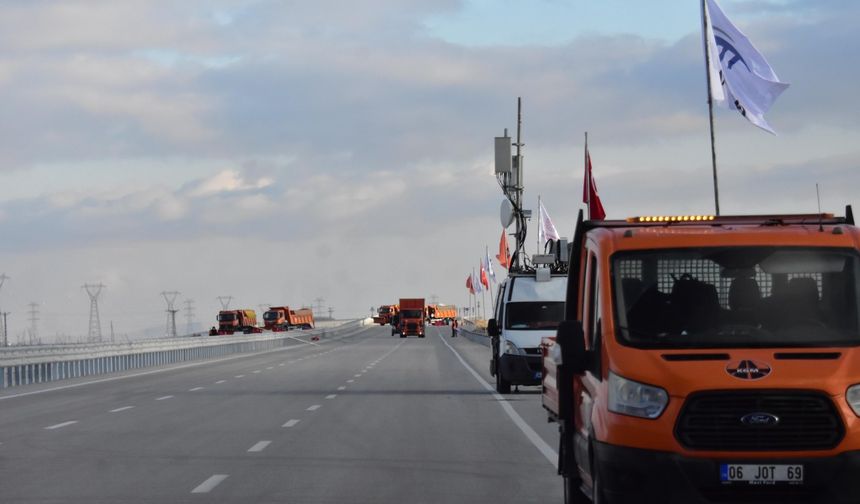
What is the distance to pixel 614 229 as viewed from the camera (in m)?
9.77

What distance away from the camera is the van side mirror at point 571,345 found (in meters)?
8.90

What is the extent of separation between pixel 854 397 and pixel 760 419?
1.82 ft

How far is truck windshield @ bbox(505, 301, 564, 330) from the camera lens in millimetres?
28172

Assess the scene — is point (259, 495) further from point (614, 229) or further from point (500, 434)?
point (500, 434)

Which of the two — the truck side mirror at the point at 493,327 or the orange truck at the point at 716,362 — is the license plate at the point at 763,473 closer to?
the orange truck at the point at 716,362

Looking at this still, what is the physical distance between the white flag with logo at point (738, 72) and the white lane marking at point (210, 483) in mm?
15263

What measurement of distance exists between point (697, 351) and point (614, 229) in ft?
4.62

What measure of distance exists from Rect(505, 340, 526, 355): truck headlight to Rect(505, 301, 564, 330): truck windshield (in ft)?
1.08

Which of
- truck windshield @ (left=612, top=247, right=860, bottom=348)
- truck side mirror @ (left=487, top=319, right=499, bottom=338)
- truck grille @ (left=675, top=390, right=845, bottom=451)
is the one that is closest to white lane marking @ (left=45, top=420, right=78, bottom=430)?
truck side mirror @ (left=487, top=319, right=499, bottom=338)

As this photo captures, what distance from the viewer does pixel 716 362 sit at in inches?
334

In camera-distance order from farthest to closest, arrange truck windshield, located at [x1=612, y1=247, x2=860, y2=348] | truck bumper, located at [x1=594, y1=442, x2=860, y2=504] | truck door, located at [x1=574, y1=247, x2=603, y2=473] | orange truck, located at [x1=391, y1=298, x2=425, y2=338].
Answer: orange truck, located at [x1=391, y1=298, x2=425, y2=338]
truck door, located at [x1=574, y1=247, x2=603, y2=473]
truck windshield, located at [x1=612, y1=247, x2=860, y2=348]
truck bumper, located at [x1=594, y1=442, x2=860, y2=504]

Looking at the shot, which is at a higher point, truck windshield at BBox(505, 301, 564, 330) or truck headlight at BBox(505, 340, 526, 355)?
truck windshield at BBox(505, 301, 564, 330)

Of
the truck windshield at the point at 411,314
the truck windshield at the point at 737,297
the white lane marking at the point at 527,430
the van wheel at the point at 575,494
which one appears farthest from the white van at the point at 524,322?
the truck windshield at the point at 411,314

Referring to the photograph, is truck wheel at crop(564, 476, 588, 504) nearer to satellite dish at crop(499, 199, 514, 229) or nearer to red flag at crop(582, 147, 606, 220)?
red flag at crop(582, 147, 606, 220)
